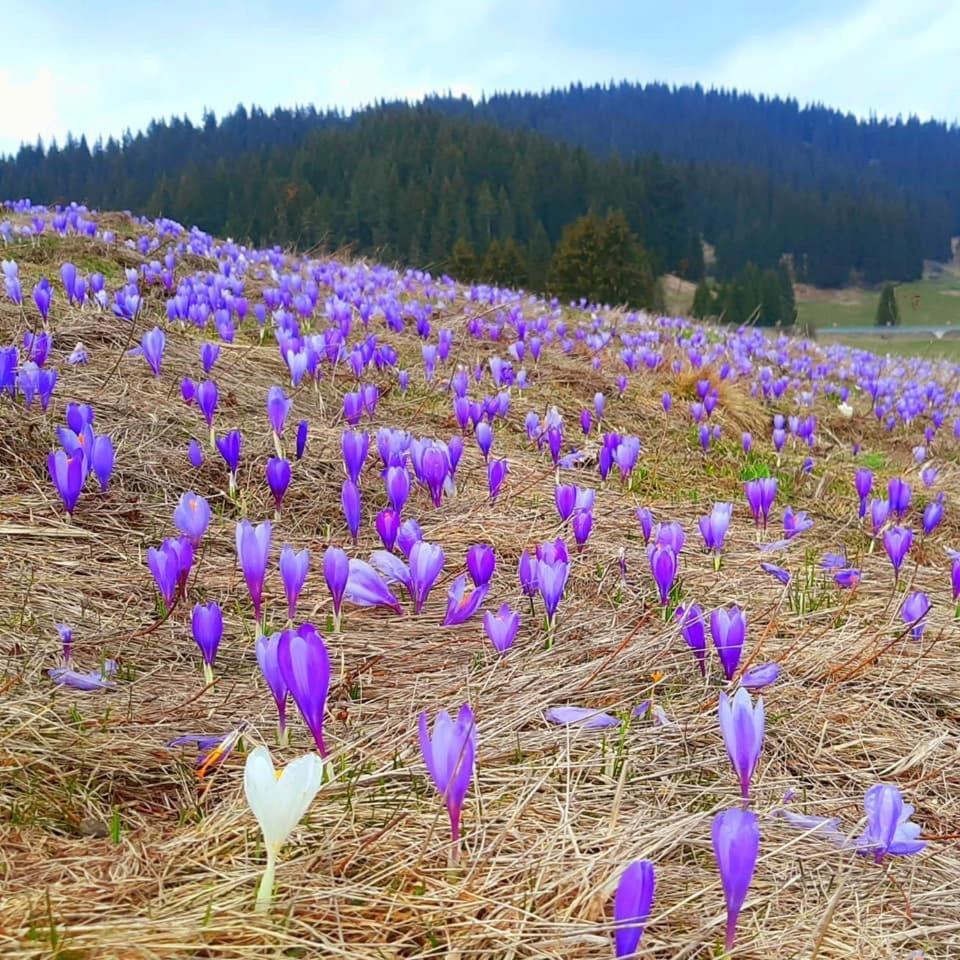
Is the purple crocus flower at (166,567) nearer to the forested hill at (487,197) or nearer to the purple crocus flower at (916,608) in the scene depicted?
the purple crocus flower at (916,608)

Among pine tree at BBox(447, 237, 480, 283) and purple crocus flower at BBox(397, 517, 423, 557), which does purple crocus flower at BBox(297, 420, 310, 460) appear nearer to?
purple crocus flower at BBox(397, 517, 423, 557)

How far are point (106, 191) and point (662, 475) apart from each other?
115936mm

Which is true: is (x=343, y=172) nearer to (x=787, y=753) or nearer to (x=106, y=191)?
(x=106, y=191)

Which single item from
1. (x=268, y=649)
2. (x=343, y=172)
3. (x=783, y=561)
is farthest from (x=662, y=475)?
(x=343, y=172)

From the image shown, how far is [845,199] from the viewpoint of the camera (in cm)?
10050

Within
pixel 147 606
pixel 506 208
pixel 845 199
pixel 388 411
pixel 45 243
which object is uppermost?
pixel 845 199

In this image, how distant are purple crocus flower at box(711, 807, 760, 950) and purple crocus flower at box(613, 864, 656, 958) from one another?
121mm

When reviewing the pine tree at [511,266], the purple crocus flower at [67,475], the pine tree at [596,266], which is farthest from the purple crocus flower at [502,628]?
the pine tree at [511,266]

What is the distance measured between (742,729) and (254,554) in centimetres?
113

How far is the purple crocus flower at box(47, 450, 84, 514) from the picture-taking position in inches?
99.1

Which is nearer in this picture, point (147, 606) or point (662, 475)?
point (147, 606)

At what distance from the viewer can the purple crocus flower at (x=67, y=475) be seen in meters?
2.52

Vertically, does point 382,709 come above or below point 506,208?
below

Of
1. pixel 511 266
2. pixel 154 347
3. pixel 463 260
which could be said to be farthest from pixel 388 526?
pixel 511 266
